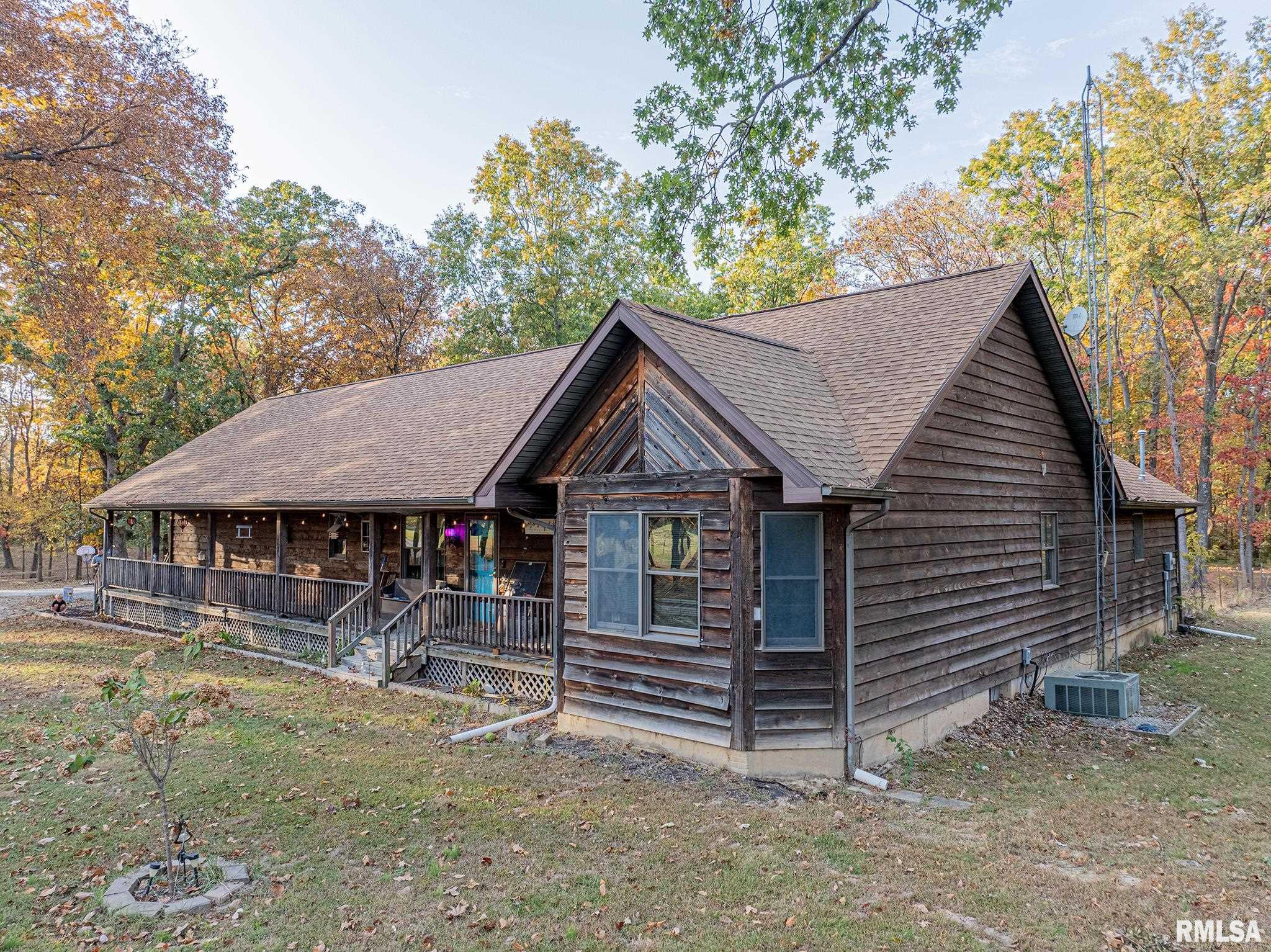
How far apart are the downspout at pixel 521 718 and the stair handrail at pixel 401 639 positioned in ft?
10.0

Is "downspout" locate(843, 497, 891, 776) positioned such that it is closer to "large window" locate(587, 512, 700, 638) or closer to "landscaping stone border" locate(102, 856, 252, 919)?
"large window" locate(587, 512, 700, 638)

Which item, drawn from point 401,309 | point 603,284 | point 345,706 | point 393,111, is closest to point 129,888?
point 345,706

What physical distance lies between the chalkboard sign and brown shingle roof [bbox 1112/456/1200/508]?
442 inches

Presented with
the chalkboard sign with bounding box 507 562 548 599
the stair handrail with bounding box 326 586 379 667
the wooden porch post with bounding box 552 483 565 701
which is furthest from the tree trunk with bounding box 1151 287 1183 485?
the stair handrail with bounding box 326 586 379 667

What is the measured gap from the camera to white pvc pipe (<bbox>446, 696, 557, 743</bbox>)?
9359 millimetres

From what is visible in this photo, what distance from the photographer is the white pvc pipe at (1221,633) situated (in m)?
17.2

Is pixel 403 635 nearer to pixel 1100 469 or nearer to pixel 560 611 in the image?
pixel 560 611

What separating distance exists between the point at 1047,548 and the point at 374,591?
12.2m

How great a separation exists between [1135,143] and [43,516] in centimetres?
4640

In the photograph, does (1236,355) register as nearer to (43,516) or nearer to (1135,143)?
(1135,143)

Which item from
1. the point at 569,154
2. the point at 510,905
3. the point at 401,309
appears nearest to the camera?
the point at 510,905

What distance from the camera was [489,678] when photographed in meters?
11.7

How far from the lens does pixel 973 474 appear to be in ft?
33.9

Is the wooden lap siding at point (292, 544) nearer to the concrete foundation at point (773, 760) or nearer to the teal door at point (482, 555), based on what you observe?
the teal door at point (482, 555)
